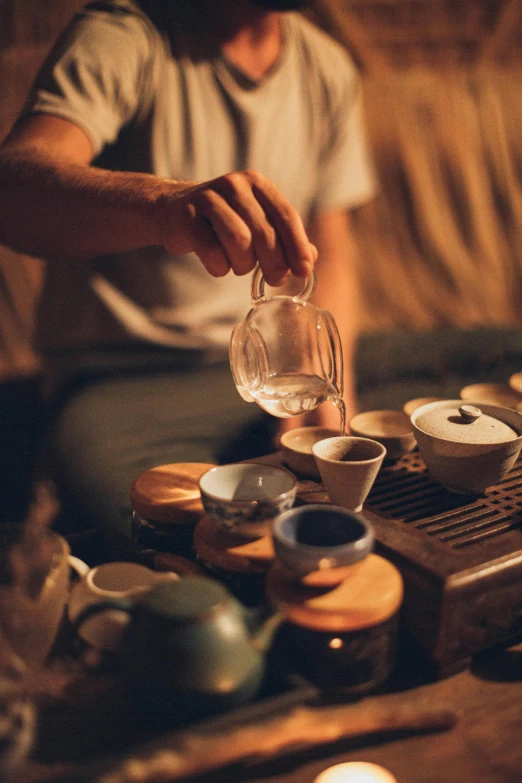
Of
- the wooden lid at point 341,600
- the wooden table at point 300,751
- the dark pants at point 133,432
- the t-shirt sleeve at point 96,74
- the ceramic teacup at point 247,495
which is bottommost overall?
the dark pants at point 133,432

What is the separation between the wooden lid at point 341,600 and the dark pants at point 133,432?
2.36 ft

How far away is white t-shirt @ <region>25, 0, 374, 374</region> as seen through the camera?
1.76m

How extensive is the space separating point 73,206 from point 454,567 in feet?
3.31

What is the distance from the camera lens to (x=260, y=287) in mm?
1113

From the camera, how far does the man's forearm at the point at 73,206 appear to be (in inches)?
47.6

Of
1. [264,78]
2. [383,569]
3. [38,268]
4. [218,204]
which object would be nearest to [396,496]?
[383,569]

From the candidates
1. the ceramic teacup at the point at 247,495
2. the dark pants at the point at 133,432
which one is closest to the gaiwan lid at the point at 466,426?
the ceramic teacup at the point at 247,495

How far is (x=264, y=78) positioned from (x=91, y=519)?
141cm

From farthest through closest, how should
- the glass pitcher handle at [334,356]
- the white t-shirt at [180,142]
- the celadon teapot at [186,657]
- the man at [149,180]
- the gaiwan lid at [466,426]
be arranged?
the white t-shirt at [180,142]
the man at [149,180]
the glass pitcher handle at [334,356]
the gaiwan lid at [466,426]
the celadon teapot at [186,657]

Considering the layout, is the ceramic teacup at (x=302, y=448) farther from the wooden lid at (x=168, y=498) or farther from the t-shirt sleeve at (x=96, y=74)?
the t-shirt sleeve at (x=96, y=74)

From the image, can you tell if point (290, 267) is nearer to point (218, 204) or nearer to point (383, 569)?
point (218, 204)

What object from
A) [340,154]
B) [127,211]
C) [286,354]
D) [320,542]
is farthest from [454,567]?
[340,154]

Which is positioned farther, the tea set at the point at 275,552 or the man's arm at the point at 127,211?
the man's arm at the point at 127,211

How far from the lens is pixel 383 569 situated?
0.83m
